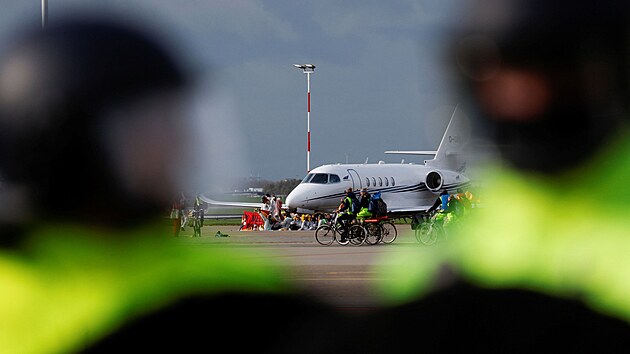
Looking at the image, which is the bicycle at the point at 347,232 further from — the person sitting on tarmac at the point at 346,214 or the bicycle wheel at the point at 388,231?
the bicycle wheel at the point at 388,231

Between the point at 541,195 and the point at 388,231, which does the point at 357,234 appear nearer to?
the point at 388,231

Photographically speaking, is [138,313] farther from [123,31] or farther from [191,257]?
[123,31]

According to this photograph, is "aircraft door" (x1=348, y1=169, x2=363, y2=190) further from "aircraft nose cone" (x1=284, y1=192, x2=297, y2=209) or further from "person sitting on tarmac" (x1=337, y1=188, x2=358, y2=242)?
"person sitting on tarmac" (x1=337, y1=188, x2=358, y2=242)

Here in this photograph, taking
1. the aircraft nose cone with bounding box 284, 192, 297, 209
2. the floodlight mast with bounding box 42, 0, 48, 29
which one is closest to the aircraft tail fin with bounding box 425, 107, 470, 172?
the floodlight mast with bounding box 42, 0, 48, 29

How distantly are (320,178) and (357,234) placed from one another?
7963 mm

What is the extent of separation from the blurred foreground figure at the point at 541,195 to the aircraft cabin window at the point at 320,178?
2692cm

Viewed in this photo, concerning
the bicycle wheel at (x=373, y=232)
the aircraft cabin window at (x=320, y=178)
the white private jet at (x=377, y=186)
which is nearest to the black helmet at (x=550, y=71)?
the bicycle wheel at (x=373, y=232)

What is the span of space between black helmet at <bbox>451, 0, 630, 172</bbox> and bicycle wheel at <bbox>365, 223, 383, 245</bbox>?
19481 mm

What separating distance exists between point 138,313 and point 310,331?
198 mm

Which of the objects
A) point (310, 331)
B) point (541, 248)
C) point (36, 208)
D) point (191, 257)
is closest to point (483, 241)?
point (541, 248)

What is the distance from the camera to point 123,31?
0.86 m

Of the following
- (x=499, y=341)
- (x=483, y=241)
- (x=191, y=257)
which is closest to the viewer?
(x=499, y=341)

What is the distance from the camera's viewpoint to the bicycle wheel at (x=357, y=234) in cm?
2009

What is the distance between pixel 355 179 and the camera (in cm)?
2859
